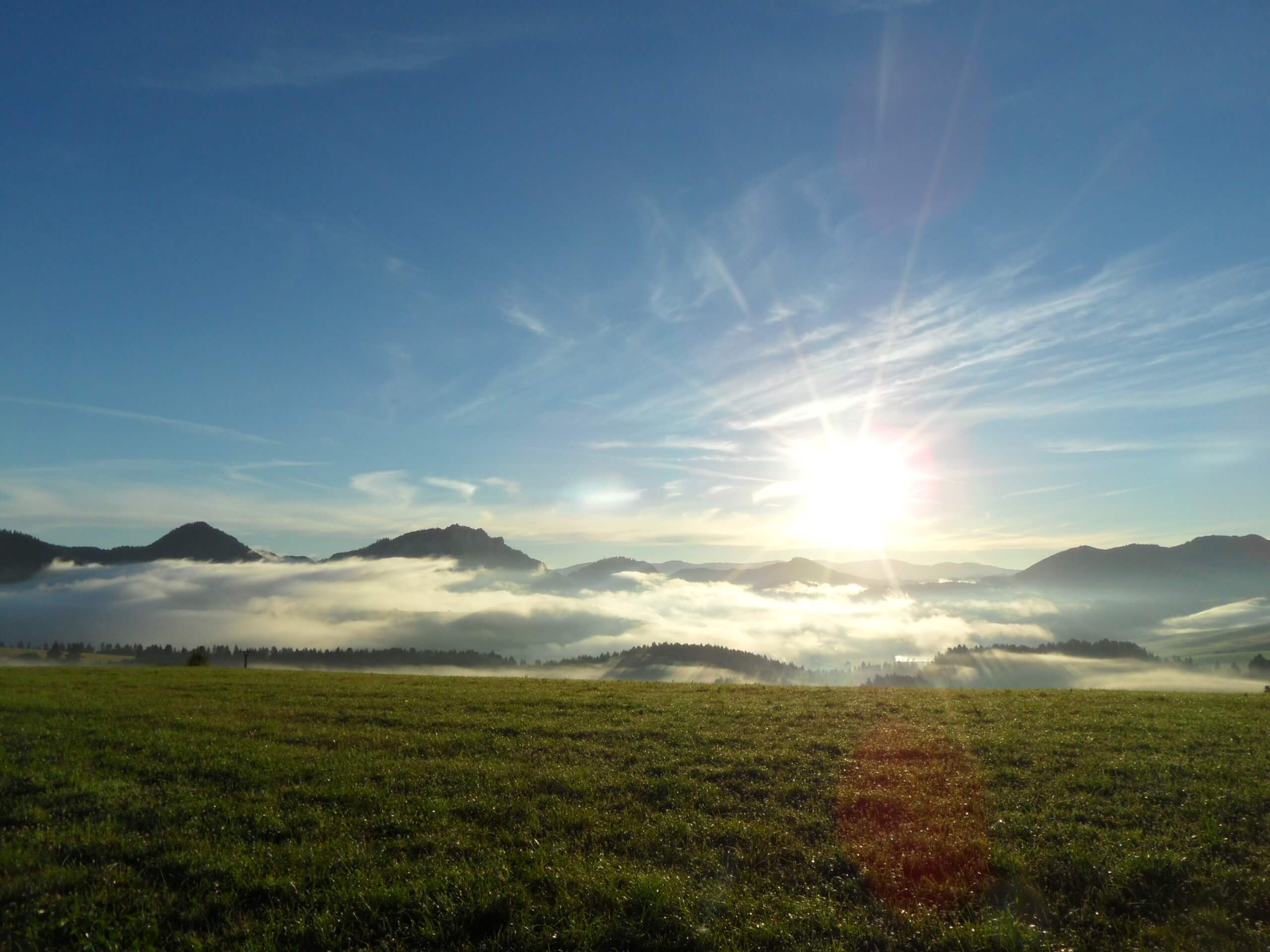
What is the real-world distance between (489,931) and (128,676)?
42559 millimetres

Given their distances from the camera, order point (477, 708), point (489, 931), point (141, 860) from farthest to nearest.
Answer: point (477, 708)
point (141, 860)
point (489, 931)

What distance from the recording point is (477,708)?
23.9 m

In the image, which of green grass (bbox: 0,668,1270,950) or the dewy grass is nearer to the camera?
green grass (bbox: 0,668,1270,950)

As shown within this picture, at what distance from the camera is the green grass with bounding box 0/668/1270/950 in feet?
28.2

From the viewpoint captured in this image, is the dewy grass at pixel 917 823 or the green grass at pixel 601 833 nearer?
the green grass at pixel 601 833

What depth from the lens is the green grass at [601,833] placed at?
860 cm

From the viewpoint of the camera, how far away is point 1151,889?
9.23 metres

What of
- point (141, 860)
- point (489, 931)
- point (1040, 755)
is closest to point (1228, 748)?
point (1040, 755)

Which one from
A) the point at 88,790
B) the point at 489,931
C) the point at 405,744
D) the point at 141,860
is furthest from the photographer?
the point at 405,744

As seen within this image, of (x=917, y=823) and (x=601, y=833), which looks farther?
(x=917, y=823)

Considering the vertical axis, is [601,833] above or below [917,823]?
below

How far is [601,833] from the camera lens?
1155 centimetres

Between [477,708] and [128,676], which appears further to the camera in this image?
[128,676]

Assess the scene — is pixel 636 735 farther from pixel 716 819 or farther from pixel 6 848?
pixel 6 848
